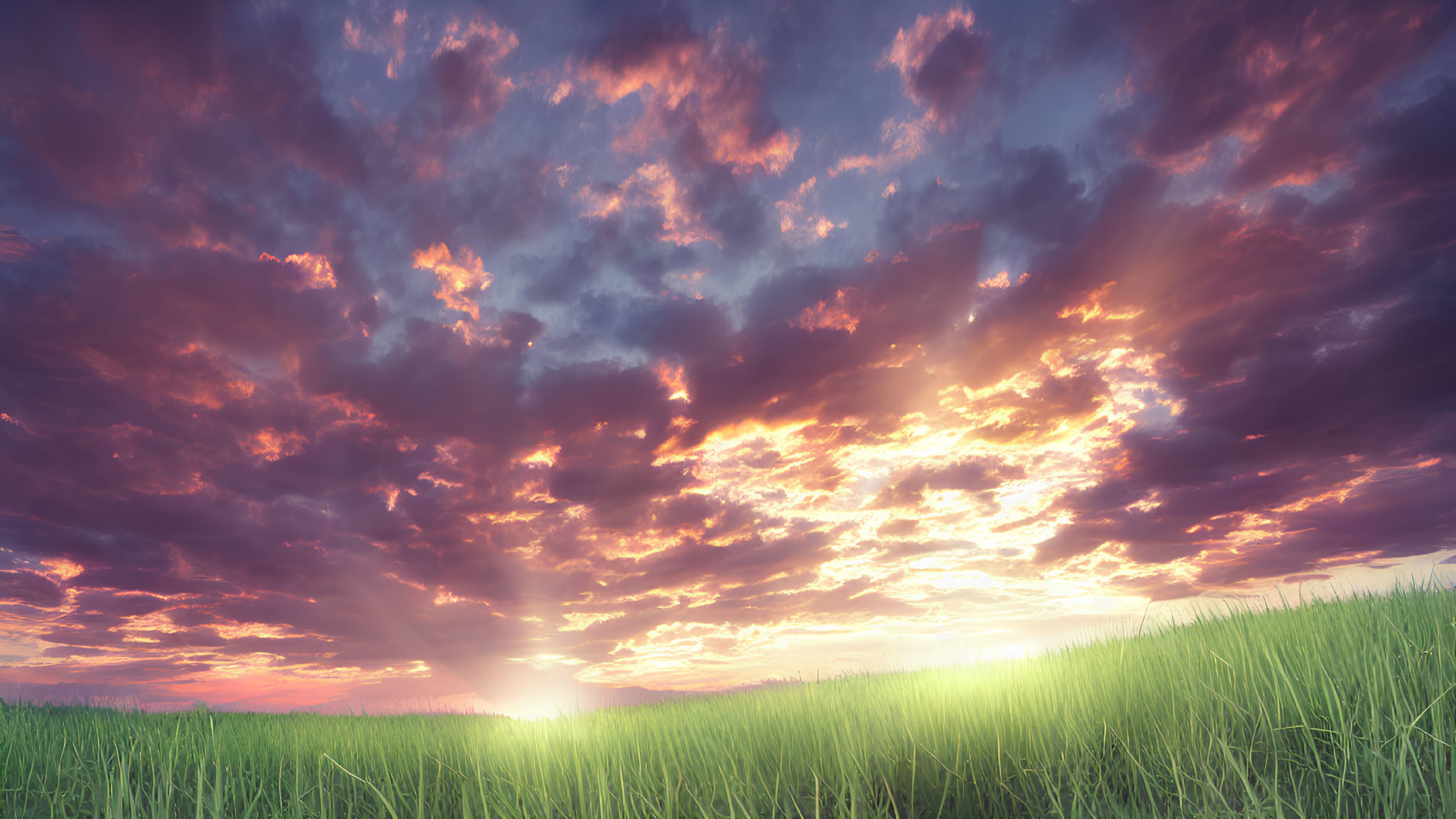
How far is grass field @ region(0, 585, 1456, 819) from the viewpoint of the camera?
3.23 m

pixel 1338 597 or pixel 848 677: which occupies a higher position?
pixel 1338 597

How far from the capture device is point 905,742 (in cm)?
457

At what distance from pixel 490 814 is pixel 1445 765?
16.6 ft

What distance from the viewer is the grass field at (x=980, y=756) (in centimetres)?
323

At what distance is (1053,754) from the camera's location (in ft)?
A: 13.4

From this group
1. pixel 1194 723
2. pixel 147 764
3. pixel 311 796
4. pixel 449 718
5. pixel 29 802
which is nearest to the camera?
pixel 1194 723

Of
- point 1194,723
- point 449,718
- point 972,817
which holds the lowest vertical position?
point 449,718

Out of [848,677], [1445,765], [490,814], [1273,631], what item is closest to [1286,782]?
[1445,765]

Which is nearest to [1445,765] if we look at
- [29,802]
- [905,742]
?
[905,742]

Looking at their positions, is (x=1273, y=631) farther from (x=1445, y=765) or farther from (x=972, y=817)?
(x=972, y=817)

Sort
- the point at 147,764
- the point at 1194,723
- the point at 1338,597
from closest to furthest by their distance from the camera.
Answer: the point at 1194,723 → the point at 147,764 → the point at 1338,597

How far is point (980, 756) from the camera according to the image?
13.9 feet

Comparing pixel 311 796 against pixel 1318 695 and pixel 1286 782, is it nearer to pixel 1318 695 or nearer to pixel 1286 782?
pixel 1286 782

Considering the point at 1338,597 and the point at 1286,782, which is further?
the point at 1338,597
